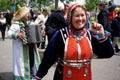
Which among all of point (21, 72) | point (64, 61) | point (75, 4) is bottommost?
point (21, 72)

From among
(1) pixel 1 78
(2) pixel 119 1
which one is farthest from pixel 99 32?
(2) pixel 119 1

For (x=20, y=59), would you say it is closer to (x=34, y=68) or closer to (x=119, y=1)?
(x=34, y=68)

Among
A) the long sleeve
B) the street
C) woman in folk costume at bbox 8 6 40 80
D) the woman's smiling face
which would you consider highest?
the woman's smiling face

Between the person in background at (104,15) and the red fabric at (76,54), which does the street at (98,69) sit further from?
the red fabric at (76,54)

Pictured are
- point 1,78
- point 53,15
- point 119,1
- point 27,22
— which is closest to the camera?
point 27,22

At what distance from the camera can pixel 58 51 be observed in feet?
11.9

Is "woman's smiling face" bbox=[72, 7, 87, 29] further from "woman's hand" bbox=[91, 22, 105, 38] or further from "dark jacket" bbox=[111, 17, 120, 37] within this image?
"dark jacket" bbox=[111, 17, 120, 37]

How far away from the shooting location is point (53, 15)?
327 inches

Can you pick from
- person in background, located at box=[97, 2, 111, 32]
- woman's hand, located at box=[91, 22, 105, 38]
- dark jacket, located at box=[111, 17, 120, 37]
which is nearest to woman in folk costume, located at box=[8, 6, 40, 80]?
woman's hand, located at box=[91, 22, 105, 38]

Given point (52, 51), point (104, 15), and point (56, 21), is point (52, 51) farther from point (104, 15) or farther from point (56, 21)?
point (104, 15)

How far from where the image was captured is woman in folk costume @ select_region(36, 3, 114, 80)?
3447mm

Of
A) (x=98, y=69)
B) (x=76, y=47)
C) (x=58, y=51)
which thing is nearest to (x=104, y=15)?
(x=98, y=69)

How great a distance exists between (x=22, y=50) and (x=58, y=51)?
3.04 meters

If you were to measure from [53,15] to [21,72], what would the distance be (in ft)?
6.93
